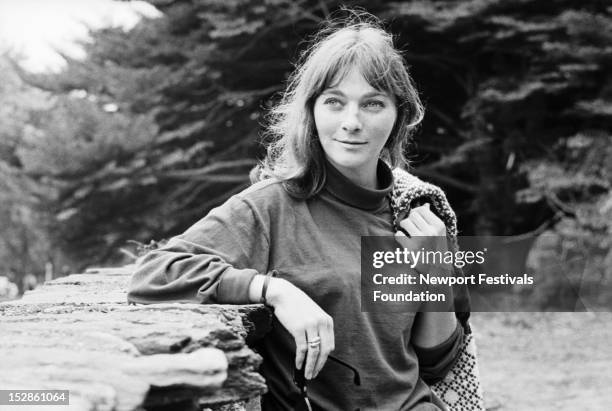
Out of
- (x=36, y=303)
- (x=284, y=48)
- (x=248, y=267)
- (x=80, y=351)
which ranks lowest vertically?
(x=284, y=48)

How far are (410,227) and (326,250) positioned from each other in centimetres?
31

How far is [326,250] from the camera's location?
1978 mm

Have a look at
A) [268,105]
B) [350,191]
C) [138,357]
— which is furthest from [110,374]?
[268,105]

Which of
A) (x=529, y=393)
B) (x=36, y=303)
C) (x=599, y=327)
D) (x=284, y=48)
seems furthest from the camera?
(x=284, y=48)

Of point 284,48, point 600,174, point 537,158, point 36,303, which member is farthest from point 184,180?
point 36,303

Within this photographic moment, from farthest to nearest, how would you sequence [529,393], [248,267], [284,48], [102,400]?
[284,48] → [529,393] → [248,267] → [102,400]

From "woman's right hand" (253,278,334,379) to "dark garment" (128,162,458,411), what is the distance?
0.40 ft

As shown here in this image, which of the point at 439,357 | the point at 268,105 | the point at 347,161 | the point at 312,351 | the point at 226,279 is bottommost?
the point at 268,105

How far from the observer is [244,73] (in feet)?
32.3

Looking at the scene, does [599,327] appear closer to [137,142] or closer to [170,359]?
[137,142]

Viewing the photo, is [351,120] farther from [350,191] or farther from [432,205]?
[432,205]

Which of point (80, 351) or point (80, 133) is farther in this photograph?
point (80, 133)

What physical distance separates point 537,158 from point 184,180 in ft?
14.4

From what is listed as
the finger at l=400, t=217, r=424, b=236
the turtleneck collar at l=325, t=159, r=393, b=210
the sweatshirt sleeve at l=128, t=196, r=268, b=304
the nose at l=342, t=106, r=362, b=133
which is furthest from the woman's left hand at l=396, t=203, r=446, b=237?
the sweatshirt sleeve at l=128, t=196, r=268, b=304
